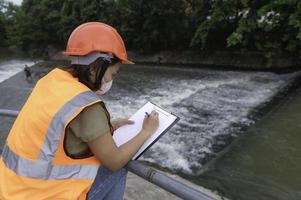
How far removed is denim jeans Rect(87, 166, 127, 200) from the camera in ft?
6.35

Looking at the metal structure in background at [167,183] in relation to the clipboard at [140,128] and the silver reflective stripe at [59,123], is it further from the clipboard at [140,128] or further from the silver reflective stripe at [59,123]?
the silver reflective stripe at [59,123]

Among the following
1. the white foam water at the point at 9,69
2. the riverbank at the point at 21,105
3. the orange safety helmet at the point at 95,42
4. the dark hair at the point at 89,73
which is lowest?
the white foam water at the point at 9,69

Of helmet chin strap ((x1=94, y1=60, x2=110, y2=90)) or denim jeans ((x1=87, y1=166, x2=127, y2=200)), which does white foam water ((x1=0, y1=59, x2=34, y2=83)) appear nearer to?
denim jeans ((x1=87, y1=166, x2=127, y2=200))

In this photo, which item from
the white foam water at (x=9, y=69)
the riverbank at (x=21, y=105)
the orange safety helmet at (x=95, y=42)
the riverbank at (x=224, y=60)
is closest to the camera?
the orange safety helmet at (x=95, y=42)

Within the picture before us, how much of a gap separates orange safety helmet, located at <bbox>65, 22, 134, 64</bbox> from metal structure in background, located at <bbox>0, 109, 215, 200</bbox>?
531 mm

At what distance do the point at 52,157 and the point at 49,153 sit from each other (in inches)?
1.0

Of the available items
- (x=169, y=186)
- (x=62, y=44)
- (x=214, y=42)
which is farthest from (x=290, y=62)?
(x=62, y=44)

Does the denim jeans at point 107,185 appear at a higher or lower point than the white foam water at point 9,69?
higher

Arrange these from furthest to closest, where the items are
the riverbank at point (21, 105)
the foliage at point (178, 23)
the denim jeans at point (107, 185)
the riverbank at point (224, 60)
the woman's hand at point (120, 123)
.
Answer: the riverbank at point (224, 60) < the foliage at point (178, 23) < the riverbank at point (21, 105) < the woman's hand at point (120, 123) < the denim jeans at point (107, 185)

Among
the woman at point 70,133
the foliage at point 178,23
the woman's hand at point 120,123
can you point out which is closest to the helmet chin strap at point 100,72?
the woman at point 70,133

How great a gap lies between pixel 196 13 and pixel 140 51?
15.2ft

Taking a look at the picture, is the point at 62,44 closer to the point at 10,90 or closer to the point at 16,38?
the point at 16,38

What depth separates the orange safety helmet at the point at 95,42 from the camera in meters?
1.76

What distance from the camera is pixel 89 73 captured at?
1.81 m
